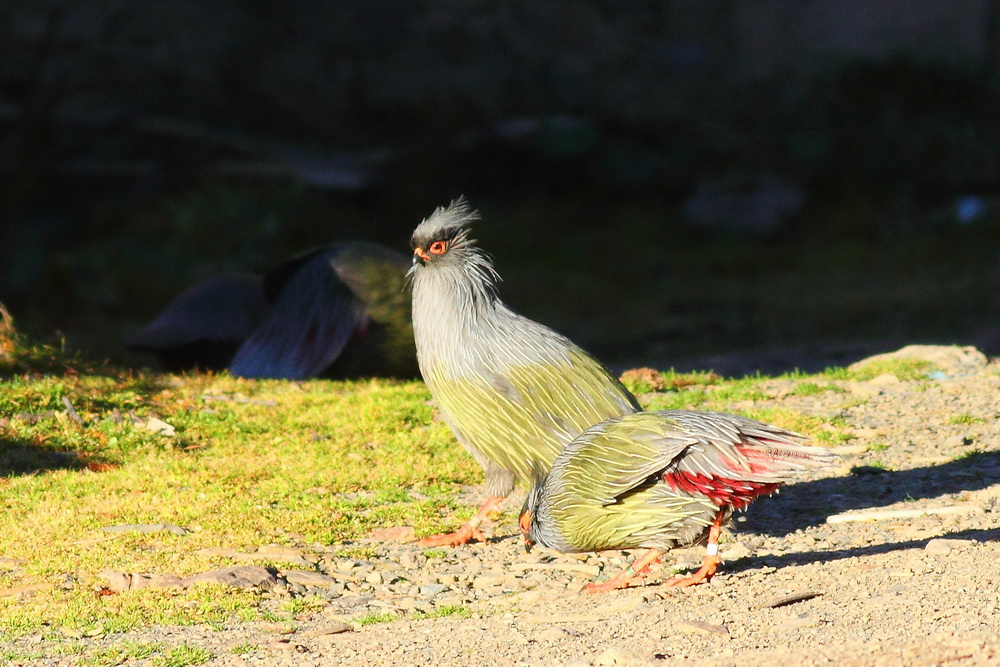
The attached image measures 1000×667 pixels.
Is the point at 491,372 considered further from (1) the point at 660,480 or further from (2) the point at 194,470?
(2) the point at 194,470

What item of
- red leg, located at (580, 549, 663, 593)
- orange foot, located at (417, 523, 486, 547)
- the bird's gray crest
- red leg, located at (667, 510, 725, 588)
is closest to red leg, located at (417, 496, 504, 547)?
orange foot, located at (417, 523, 486, 547)

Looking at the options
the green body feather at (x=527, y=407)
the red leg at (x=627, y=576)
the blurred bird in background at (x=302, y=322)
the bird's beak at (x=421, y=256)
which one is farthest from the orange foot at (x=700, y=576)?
the blurred bird in background at (x=302, y=322)

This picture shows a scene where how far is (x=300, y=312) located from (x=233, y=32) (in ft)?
22.7

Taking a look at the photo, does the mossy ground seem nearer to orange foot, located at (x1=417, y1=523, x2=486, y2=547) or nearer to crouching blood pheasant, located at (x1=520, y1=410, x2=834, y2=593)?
orange foot, located at (x1=417, y1=523, x2=486, y2=547)

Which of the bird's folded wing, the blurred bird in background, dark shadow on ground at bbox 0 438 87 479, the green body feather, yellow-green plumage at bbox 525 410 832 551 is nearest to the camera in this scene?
yellow-green plumage at bbox 525 410 832 551

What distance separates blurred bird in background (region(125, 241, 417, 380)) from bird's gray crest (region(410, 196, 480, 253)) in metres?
2.57

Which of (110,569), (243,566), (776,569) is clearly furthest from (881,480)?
(110,569)

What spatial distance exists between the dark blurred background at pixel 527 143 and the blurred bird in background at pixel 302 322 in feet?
12.2

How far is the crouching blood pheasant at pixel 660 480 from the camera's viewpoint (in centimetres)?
406

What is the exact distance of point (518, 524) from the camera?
5.21 metres

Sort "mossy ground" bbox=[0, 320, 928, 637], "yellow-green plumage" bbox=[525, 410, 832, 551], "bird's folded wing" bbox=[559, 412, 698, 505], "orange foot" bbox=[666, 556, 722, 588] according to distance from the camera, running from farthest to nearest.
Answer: "mossy ground" bbox=[0, 320, 928, 637] < "orange foot" bbox=[666, 556, 722, 588] < "bird's folded wing" bbox=[559, 412, 698, 505] < "yellow-green plumage" bbox=[525, 410, 832, 551]

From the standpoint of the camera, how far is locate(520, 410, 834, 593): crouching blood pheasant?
4.06 m

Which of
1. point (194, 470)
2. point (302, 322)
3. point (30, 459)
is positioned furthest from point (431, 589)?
point (302, 322)

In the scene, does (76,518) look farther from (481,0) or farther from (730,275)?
(481,0)
